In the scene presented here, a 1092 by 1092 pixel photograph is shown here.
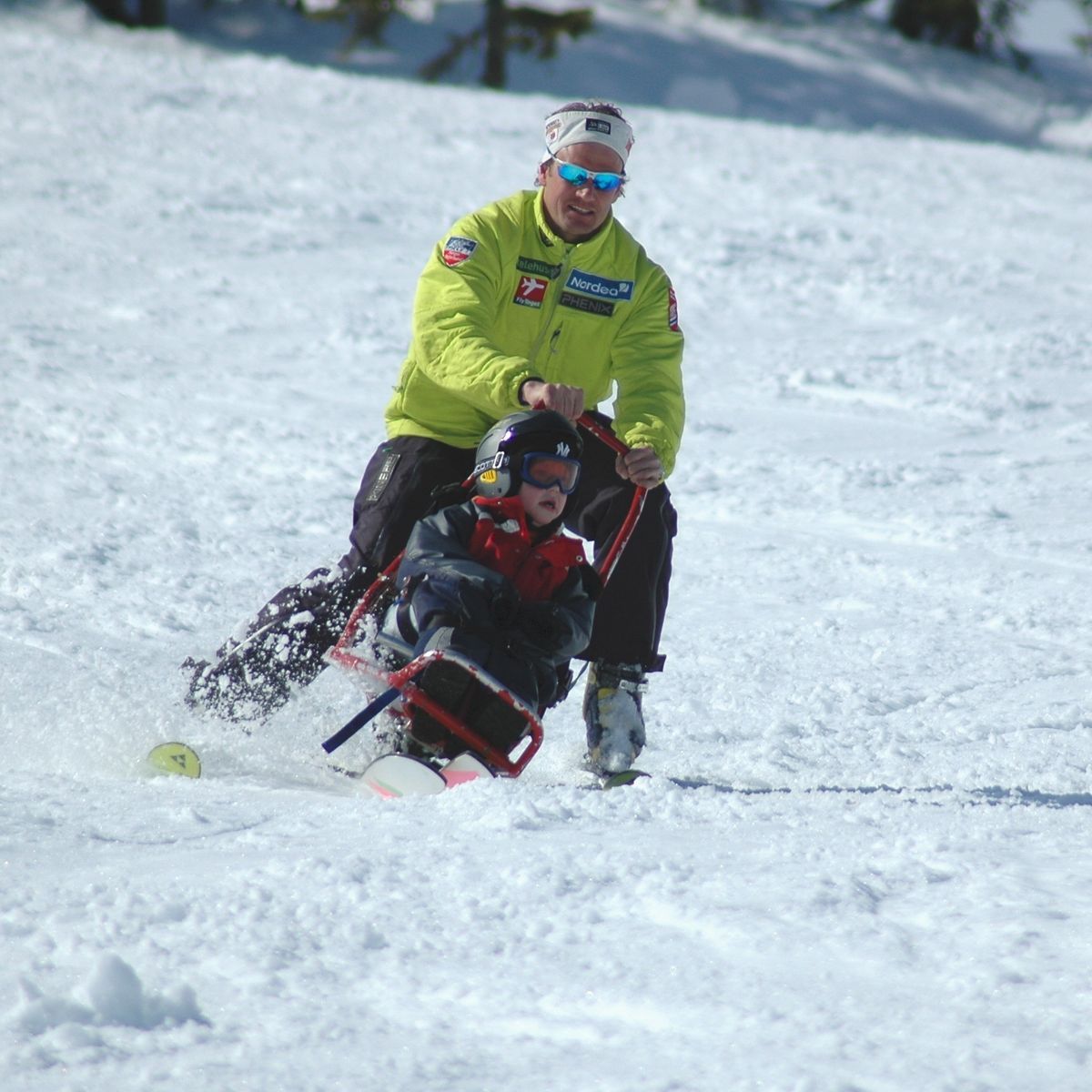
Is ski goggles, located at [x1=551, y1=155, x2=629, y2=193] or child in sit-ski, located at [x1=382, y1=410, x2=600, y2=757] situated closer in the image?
child in sit-ski, located at [x1=382, y1=410, x2=600, y2=757]

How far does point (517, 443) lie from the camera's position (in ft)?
13.9

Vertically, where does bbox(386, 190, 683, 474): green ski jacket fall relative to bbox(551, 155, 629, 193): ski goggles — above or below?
below

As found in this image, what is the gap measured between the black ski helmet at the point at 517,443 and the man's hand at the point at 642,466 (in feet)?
0.59

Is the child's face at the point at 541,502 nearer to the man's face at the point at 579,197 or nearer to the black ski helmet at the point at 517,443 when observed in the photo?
the black ski helmet at the point at 517,443

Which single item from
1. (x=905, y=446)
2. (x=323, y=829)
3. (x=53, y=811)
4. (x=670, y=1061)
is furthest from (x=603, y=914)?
(x=905, y=446)

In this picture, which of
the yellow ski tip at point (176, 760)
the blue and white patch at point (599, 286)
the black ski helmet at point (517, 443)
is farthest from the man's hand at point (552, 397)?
the yellow ski tip at point (176, 760)

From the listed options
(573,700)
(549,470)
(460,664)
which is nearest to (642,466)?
(549,470)

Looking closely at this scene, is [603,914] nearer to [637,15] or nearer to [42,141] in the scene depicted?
[42,141]

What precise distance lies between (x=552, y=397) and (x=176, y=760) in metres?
1.49

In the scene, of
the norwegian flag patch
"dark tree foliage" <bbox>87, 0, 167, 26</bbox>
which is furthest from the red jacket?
"dark tree foliage" <bbox>87, 0, 167, 26</bbox>

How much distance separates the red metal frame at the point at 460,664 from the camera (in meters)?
4.11

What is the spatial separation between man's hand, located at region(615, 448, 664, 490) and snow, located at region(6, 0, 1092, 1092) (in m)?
0.93

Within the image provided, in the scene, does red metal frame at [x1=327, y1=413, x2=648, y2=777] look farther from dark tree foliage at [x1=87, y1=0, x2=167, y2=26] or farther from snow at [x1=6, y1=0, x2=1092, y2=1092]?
dark tree foliage at [x1=87, y1=0, x2=167, y2=26]

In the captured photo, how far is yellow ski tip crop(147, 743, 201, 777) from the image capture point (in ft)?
13.9
